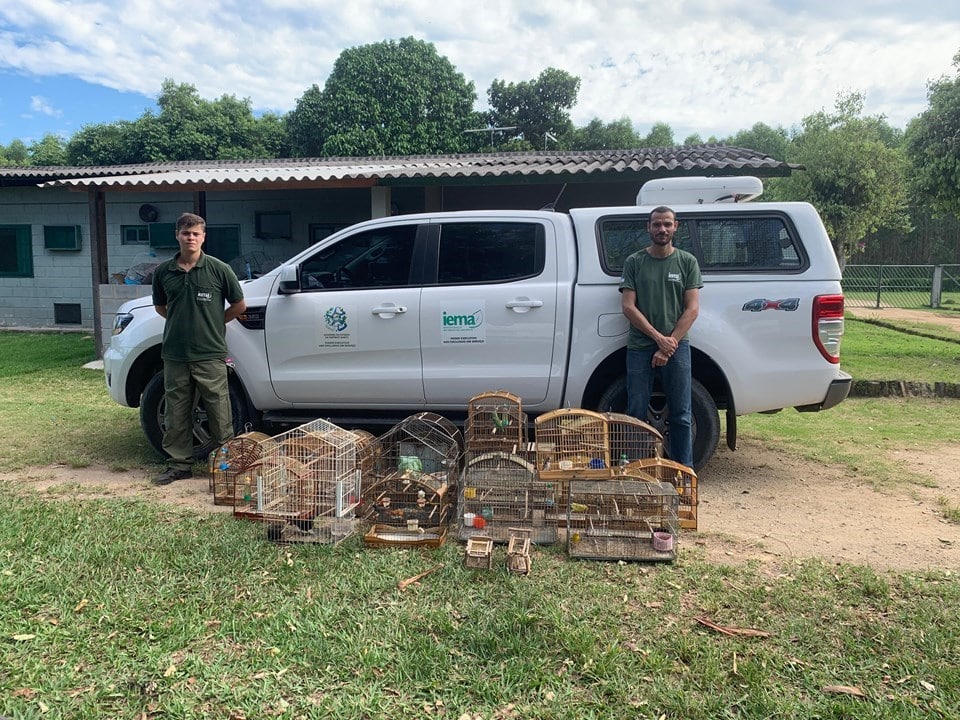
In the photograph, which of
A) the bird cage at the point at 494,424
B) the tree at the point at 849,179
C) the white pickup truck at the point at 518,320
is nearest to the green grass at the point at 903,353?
the white pickup truck at the point at 518,320

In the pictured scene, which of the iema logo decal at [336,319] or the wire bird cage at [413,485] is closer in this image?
the wire bird cage at [413,485]

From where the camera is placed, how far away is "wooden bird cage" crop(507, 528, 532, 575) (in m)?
3.38

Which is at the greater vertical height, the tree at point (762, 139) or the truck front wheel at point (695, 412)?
the tree at point (762, 139)

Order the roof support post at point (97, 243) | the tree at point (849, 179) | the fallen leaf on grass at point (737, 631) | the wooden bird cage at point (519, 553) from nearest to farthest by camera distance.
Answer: the fallen leaf on grass at point (737, 631) < the wooden bird cage at point (519, 553) < the roof support post at point (97, 243) < the tree at point (849, 179)

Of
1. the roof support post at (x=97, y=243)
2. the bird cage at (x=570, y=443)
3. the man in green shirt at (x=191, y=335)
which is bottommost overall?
the bird cage at (x=570, y=443)

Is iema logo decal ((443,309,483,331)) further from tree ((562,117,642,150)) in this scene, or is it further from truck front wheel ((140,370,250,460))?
tree ((562,117,642,150))

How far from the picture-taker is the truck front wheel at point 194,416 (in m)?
5.23

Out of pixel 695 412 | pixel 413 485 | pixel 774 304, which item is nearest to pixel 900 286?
A: pixel 774 304

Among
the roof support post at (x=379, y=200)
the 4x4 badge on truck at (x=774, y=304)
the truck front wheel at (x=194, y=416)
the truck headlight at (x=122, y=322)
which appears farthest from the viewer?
the roof support post at (x=379, y=200)

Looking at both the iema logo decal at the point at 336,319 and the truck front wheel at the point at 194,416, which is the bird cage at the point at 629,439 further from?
the truck front wheel at the point at 194,416

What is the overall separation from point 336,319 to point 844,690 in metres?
3.76

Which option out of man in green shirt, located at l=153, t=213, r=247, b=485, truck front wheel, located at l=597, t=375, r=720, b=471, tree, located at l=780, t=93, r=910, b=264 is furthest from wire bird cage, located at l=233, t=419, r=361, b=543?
tree, located at l=780, t=93, r=910, b=264

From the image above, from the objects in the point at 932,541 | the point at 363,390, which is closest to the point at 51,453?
the point at 363,390

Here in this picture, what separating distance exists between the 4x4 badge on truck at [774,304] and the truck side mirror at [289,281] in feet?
10.5
